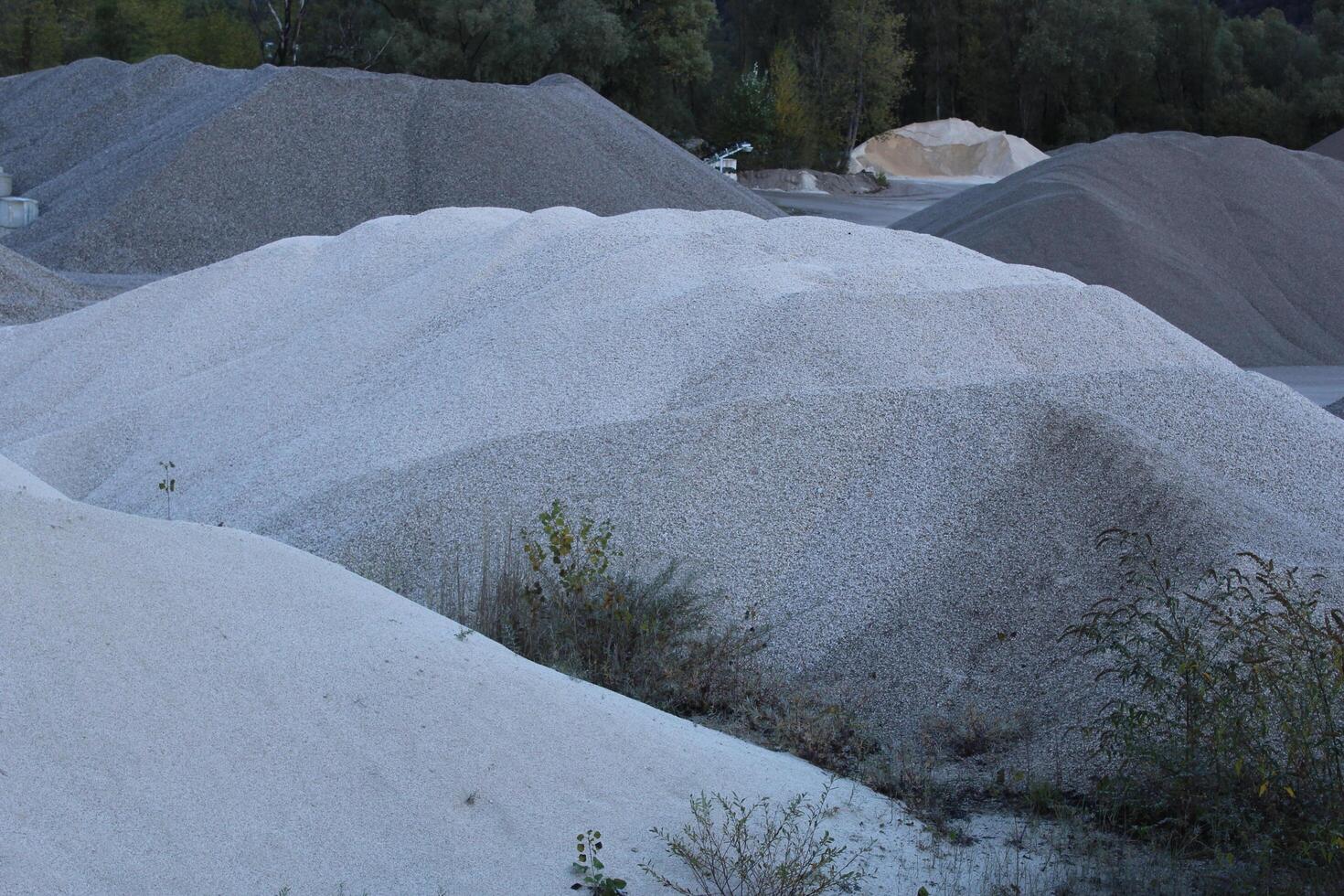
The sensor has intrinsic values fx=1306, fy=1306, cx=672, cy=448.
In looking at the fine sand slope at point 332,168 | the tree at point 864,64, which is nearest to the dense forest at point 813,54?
the tree at point 864,64

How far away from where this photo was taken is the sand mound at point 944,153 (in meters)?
31.6

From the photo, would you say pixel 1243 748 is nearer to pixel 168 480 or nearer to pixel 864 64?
pixel 168 480

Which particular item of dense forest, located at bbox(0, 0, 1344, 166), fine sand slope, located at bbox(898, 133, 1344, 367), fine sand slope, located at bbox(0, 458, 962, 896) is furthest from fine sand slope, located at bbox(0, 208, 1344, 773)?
dense forest, located at bbox(0, 0, 1344, 166)

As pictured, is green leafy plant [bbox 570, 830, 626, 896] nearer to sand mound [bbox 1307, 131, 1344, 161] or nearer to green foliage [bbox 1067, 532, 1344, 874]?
green foliage [bbox 1067, 532, 1344, 874]

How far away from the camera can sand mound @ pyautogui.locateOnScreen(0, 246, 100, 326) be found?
998 centimetres

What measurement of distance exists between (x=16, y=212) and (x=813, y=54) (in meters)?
24.2

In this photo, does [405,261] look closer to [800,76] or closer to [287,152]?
[287,152]

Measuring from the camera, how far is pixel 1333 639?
293 centimetres

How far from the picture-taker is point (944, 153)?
3209 cm

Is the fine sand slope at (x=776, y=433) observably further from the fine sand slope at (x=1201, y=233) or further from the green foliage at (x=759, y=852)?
the fine sand slope at (x=1201, y=233)

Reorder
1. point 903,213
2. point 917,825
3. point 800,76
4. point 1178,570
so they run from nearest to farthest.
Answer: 1. point 917,825
2. point 1178,570
3. point 903,213
4. point 800,76

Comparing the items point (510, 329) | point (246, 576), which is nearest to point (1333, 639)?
point (246, 576)

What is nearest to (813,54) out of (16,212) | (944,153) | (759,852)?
(944,153)

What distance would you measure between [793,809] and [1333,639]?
4.18ft
